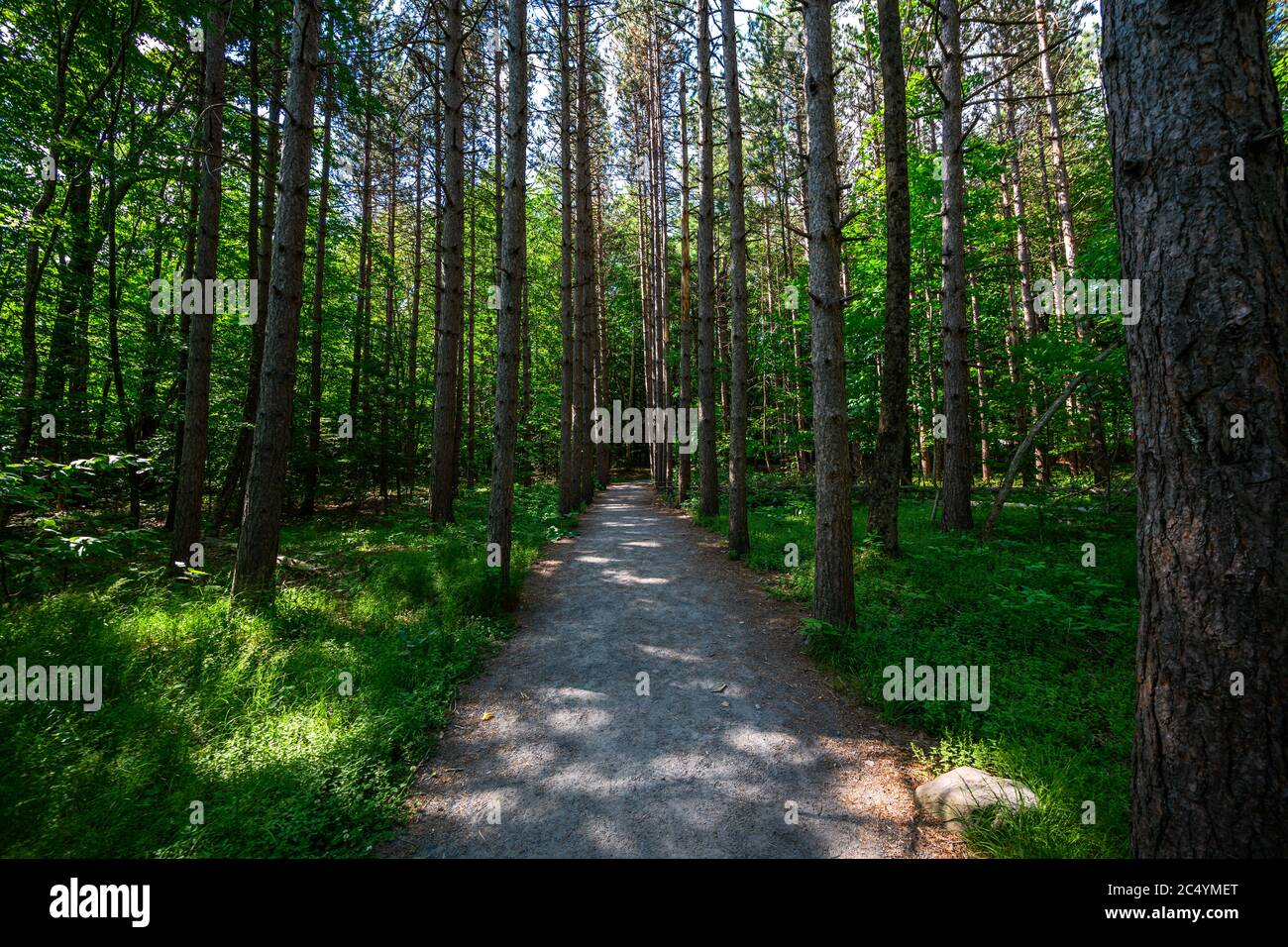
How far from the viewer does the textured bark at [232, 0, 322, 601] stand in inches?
234

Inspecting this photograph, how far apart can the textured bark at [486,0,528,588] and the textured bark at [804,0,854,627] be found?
4.14m

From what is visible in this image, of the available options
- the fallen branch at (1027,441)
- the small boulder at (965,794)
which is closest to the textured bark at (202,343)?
the small boulder at (965,794)

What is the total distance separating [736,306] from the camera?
10102mm

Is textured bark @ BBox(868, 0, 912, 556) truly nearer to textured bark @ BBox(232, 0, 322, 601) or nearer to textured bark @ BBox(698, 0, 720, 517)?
textured bark @ BBox(698, 0, 720, 517)

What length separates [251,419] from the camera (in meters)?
11.1

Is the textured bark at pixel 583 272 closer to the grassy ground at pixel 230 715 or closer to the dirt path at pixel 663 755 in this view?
the grassy ground at pixel 230 715

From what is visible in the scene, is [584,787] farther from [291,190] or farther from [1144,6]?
[291,190]

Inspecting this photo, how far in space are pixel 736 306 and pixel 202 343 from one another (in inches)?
384

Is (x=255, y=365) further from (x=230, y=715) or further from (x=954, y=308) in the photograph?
(x=954, y=308)

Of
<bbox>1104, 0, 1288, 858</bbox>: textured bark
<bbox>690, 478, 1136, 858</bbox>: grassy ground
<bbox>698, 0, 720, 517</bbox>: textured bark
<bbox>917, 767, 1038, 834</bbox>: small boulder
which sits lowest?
<bbox>917, 767, 1038, 834</bbox>: small boulder

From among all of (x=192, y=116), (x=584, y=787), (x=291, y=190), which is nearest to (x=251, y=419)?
(x=192, y=116)

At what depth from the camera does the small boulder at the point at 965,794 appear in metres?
2.80

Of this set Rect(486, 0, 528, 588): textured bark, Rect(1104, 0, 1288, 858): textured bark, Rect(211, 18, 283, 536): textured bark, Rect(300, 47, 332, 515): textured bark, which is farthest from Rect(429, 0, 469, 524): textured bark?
Rect(1104, 0, 1288, 858): textured bark
